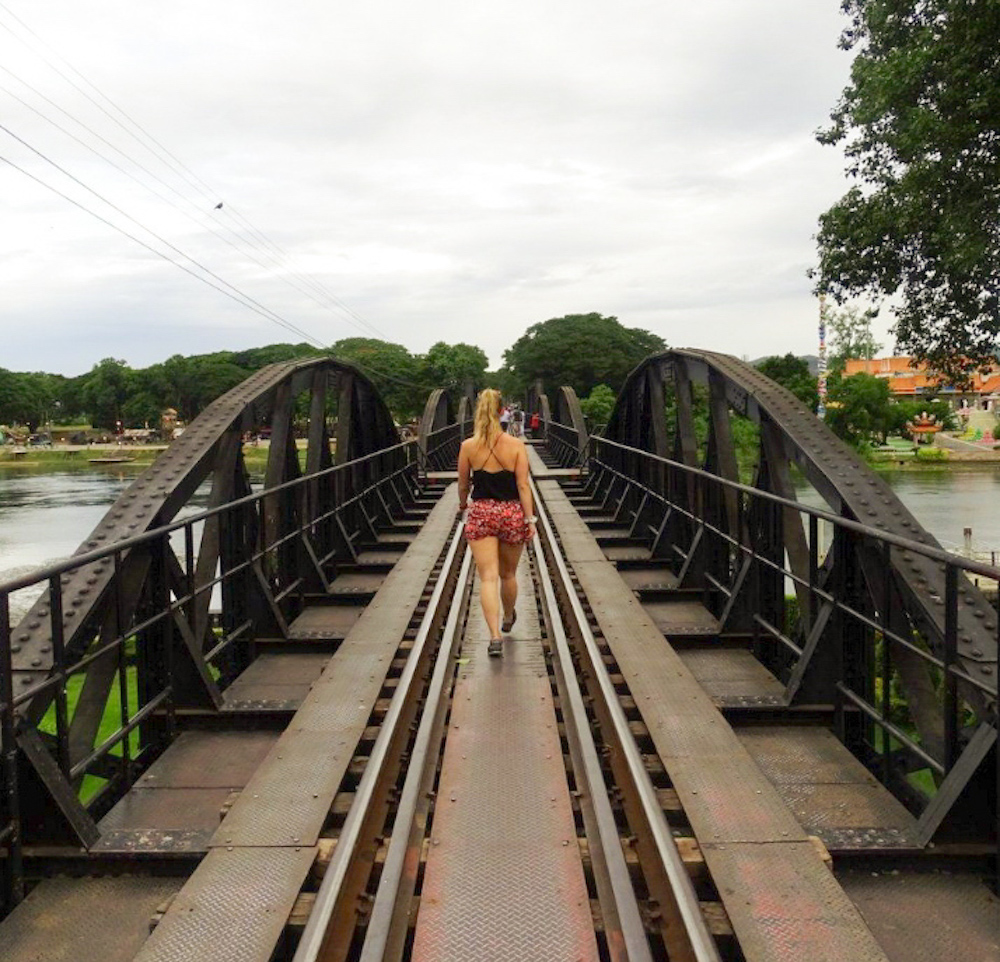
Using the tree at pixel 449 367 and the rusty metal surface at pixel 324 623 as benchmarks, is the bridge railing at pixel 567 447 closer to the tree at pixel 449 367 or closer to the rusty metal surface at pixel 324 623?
the rusty metal surface at pixel 324 623

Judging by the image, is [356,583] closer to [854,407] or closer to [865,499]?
[865,499]

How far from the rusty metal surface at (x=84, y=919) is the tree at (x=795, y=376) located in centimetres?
6060

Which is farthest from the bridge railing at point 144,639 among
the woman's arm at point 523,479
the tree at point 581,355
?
the tree at point 581,355

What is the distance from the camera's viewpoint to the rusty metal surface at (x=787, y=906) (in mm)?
2889

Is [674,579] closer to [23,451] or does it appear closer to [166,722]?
[166,722]

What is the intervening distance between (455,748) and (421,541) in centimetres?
553

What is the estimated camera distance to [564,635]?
6488 mm

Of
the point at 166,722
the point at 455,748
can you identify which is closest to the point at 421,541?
the point at 166,722

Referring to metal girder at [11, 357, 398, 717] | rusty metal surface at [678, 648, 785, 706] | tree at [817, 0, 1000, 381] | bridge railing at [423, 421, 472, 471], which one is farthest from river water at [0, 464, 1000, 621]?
rusty metal surface at [678, 648, 785, 706]

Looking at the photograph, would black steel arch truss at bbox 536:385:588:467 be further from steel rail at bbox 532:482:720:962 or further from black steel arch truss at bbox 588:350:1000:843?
steel rail at bbox 532:482:720:962

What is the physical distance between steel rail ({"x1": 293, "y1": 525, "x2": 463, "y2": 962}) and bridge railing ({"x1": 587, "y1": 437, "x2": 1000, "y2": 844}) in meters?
2.05

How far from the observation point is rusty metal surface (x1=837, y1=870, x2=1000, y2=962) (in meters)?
3.17

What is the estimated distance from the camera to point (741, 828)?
3664 millimetres

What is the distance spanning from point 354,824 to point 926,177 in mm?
15445
